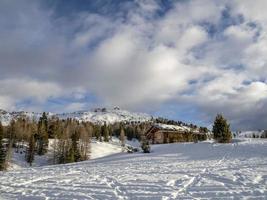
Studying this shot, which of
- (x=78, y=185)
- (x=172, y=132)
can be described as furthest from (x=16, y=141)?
(x=78, y=185)

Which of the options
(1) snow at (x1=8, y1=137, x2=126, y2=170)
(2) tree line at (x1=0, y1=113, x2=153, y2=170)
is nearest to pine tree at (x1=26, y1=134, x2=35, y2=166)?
(2) tree line at (x1=0, y1=113, x2=153, y2=170)

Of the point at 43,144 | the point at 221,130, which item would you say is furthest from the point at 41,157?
the point at 221,130

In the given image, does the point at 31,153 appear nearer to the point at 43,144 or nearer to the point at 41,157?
the point at 41,157

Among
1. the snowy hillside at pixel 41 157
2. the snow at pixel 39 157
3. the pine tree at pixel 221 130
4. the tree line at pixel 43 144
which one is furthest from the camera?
the snowy hillside at pixel 41 157

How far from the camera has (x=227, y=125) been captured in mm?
73625

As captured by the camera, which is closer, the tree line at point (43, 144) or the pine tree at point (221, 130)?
the pine tree at point (221, 130)

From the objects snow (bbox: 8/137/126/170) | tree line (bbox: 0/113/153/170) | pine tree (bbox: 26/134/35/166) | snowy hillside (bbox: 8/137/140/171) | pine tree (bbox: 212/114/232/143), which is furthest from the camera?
pine tree (bbox: 26/134/35/166)

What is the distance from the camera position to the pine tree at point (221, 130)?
7338cm

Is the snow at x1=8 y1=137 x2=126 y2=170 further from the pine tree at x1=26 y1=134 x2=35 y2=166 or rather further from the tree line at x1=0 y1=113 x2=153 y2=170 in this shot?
the pine tree at x1=26 y1=134 x2=35 y2=166

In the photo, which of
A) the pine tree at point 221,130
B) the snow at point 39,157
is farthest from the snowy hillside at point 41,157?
the pine tree at point 221,130

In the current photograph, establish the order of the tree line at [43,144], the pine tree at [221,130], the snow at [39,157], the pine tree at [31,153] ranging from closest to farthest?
the pine tree at [221,130]
the tree line at [43,144]
the snow at [39,157]
the pine tree at [31,153]

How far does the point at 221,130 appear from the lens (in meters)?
73.9

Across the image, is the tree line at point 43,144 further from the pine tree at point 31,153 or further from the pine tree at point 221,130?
the pine tree at point 221,130

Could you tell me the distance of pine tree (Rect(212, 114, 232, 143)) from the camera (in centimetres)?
7338
